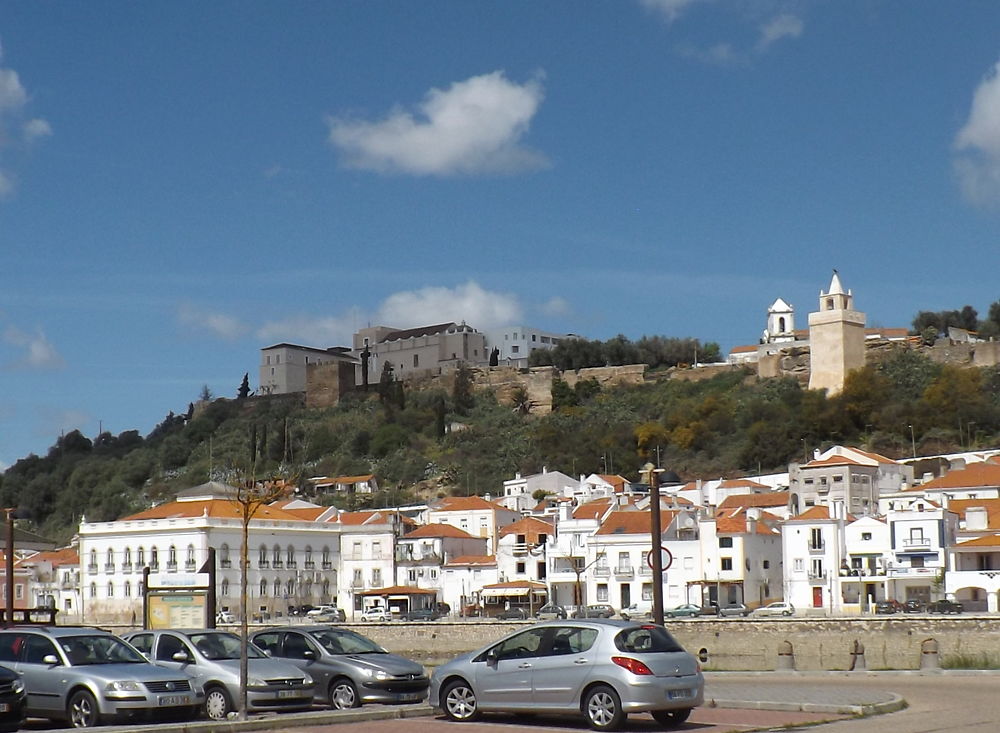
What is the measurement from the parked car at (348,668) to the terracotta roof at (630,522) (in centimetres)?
4408

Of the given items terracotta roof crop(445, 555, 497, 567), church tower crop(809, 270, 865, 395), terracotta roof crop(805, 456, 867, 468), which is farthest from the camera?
church tower crop(809, 270, 865, 395)

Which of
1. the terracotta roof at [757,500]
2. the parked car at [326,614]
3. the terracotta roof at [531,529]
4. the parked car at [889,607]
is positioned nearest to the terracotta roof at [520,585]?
the terracotta roof at [531,529]

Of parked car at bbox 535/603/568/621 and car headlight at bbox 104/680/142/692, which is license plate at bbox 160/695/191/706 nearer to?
car headlight at bbox 104/680/142/692

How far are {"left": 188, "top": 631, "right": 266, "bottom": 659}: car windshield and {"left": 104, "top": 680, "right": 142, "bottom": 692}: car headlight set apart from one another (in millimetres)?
2401

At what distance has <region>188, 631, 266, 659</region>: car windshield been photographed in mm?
19734

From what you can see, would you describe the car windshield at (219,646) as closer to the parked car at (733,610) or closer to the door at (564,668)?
the door at (564,668)

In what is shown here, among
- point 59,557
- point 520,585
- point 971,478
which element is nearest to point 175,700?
point 520,585

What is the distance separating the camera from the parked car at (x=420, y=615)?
6192 centimetres

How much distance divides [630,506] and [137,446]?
273 ft

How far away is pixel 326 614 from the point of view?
6650 cm

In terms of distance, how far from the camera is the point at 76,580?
7881 centimetres

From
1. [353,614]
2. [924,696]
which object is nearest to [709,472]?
[353,614]

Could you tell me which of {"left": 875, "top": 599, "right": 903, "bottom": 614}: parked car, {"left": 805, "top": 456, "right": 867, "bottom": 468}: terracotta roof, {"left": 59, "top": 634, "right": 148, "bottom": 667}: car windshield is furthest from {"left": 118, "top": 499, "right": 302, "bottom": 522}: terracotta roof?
{"left": 59, "top": 634, "right": 148, "bottom": 667}: car windshield

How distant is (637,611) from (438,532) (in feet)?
54.7
